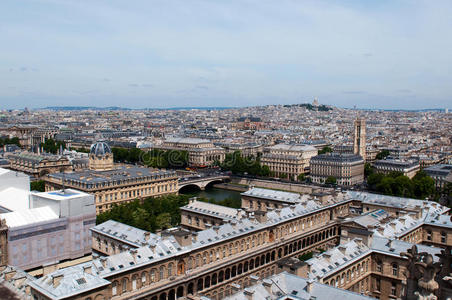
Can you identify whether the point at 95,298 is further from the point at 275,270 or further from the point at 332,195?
the point at 332,195

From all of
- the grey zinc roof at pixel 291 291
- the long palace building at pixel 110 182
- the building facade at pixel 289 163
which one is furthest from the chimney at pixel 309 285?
the building facade at pixel 289 163

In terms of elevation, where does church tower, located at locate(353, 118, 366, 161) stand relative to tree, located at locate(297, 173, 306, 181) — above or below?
above

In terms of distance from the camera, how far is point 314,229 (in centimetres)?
5384

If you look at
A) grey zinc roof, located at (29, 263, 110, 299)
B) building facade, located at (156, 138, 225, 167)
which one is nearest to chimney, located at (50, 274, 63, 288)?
grey zinc roof, located at (29, 263, 110, 299)

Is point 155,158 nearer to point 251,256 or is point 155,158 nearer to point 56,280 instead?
point 251,256

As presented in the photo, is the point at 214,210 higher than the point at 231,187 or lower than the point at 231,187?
higher

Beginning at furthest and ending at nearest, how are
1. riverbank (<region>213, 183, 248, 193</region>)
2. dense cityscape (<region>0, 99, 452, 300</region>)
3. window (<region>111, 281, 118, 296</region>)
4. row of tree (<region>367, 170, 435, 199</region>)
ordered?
riverbank (<region>213, 183, 248, 193</region>) → row of tree (<region>367, 170, 435, 199</region>) → window (<region>111, 281, 118, 296</region>) → dense cityscape (<region>0, 99, 452, 300</region>)

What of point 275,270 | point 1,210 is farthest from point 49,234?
point 275,270

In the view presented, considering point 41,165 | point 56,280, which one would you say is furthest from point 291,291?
point 41,165

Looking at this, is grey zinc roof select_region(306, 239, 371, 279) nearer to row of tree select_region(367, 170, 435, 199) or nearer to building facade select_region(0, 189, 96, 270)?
building facade select_region(0, 189, 96, 270)

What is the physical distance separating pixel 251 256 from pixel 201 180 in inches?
2290

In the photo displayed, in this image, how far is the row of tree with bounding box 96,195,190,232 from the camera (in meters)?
56.9

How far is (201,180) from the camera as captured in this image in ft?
333

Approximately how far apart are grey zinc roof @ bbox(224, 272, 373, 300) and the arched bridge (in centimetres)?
6571
